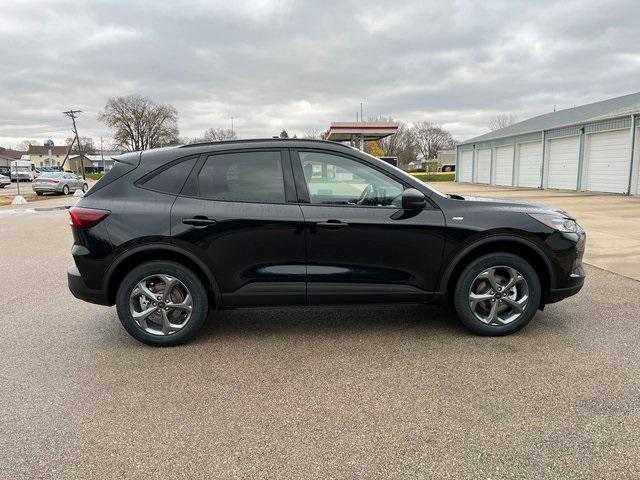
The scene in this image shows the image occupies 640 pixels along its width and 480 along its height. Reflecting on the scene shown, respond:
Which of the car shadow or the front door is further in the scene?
the car shadow

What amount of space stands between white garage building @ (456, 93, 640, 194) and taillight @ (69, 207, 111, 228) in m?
21.1

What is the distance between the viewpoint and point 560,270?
4121 mm

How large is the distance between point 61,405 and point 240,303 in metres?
1.47

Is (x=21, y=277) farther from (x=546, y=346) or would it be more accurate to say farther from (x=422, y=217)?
(x=546, y=346)

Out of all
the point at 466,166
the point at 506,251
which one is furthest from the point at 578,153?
the point at 506,251

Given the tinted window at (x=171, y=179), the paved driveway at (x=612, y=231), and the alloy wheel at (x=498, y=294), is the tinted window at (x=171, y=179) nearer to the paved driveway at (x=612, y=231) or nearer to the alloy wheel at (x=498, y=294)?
the alloy wheel at (x=498, y=294)

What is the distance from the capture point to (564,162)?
2444cm

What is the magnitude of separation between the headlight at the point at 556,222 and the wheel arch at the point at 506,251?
23 cm

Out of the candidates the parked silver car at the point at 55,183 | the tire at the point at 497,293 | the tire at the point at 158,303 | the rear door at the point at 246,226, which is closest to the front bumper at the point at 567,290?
the tire at the point at 497,293

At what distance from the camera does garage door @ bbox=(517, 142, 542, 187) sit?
1073 inches

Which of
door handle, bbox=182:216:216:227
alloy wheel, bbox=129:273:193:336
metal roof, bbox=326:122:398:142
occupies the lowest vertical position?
alloy wheel, bbox=129:273:193:336

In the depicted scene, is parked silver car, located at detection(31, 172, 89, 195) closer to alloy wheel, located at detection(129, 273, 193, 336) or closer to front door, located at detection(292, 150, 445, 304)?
alloy wheel, located at detection(129, 273, 193, 336)

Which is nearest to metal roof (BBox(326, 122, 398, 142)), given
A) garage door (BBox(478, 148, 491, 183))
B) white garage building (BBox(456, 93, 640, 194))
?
white garage building (BBox(456, 93, 640, 194))

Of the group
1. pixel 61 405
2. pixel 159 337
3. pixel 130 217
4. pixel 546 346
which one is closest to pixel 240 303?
pixel 159 337
